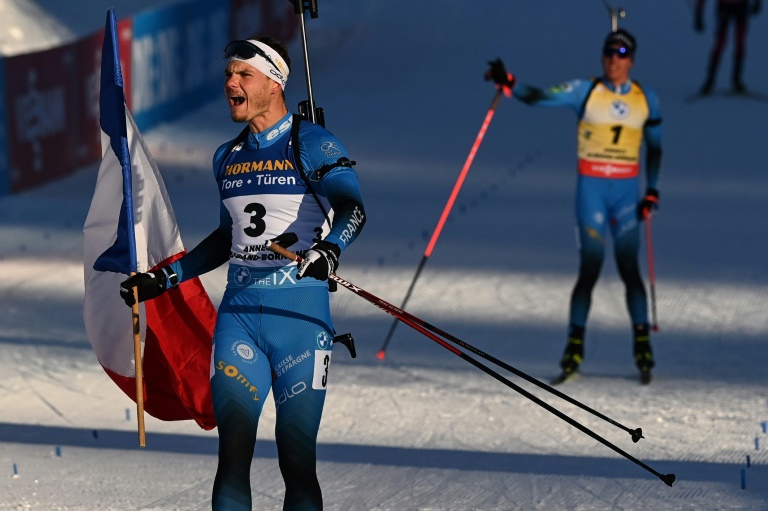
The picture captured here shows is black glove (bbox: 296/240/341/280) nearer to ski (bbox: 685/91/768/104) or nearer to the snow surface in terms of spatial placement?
the snow surface


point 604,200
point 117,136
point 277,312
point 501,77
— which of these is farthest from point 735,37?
point 277,312

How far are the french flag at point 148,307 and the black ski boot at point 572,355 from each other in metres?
3.26

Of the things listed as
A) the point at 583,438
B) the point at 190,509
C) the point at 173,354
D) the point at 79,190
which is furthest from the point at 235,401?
the point at 79,190

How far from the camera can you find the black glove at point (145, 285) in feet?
17.8

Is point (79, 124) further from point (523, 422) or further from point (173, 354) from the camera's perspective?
point (173, 354)

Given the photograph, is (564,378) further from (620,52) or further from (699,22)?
(699,22)

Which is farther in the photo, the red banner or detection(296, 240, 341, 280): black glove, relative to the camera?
the red banner

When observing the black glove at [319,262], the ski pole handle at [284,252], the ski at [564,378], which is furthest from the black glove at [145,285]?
the ski at [564,378]

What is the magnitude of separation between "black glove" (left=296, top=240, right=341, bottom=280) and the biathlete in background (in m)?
4.12

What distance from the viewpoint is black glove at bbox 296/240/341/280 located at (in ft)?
16.0

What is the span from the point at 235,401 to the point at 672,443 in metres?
3.15

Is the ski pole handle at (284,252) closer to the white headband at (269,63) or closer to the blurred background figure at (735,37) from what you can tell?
the white headband at (269,63)

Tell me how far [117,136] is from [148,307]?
2.46ft

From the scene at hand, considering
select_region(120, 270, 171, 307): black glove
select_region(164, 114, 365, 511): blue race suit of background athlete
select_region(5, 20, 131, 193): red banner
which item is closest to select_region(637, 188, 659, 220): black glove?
select_region(164, 114, 365, 511): blue race suit of background athlete
